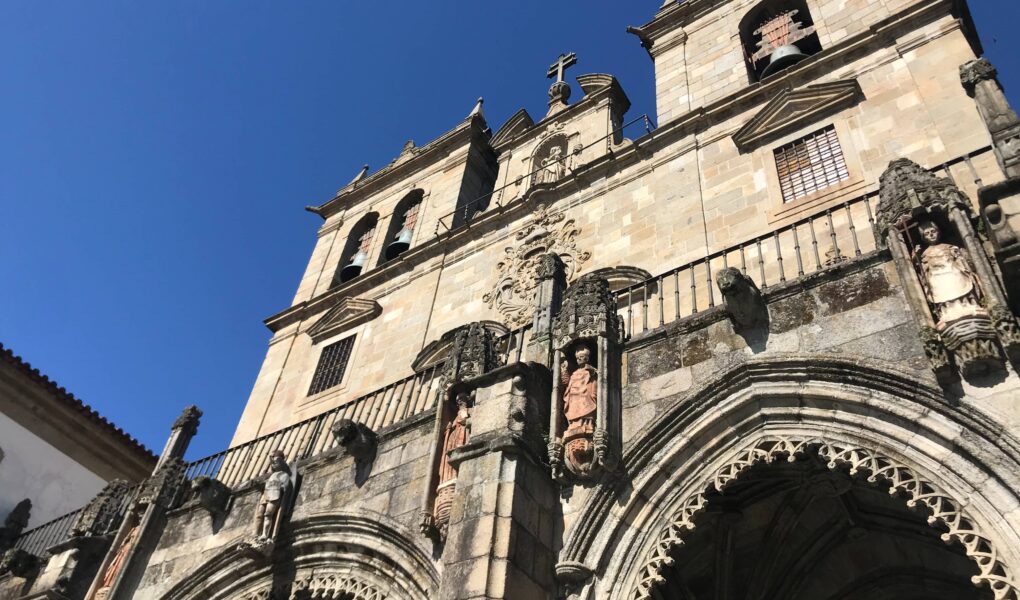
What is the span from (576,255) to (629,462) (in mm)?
7432

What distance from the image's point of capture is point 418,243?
17.4 meters

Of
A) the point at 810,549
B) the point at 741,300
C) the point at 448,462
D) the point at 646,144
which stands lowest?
the point at 448,462

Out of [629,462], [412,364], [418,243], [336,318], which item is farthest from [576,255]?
[629,462]

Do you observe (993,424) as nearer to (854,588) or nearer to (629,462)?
(629,462)

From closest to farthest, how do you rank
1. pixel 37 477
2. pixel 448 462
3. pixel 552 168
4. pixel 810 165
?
pixel 448 462 < pixel 810 165 < pixel 552 168 < pixel 37 477

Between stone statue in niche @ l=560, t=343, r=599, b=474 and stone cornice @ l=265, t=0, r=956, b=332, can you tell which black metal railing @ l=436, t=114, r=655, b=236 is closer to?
stone cornice @ l=265, t=0, r=956, b=332

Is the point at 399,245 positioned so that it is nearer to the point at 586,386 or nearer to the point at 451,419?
the point at 451,419

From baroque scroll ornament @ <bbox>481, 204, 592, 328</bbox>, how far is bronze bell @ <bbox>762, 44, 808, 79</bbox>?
4647mm

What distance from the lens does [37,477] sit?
18.2m

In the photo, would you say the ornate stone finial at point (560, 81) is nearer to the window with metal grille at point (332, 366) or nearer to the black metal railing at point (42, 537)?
the window with metal grille at point (332, 366)

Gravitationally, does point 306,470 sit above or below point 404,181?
below

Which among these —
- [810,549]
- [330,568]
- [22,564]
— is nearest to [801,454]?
[810,549]

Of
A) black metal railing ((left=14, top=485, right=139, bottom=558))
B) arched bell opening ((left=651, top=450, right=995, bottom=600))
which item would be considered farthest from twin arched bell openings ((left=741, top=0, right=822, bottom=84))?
black metal railing ((left=14, top=485, right=139, bottom=558))

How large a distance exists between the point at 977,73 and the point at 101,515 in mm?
13205
